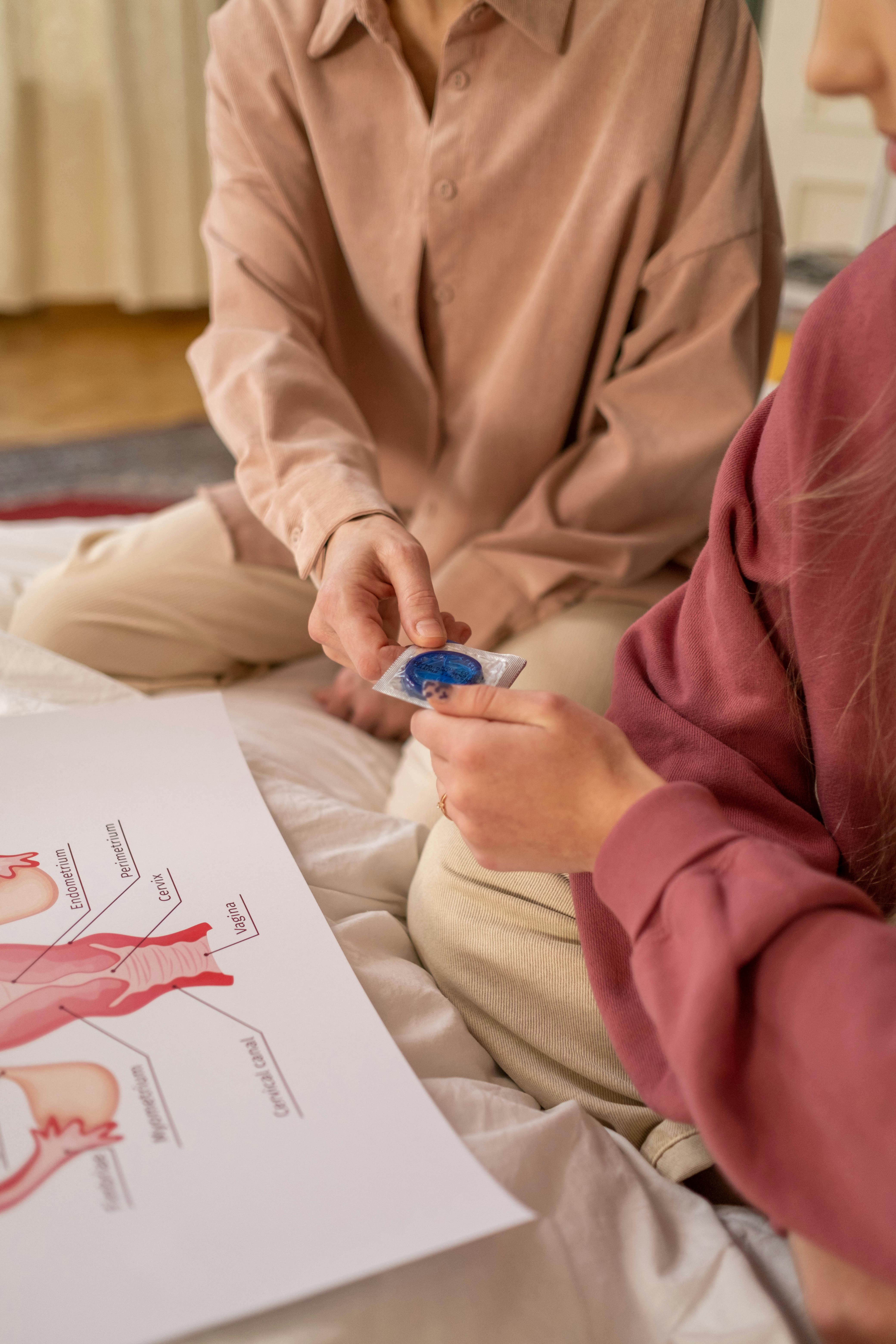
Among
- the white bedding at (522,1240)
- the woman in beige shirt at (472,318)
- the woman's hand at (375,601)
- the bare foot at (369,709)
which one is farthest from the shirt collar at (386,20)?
the white bedding at (522,1240)

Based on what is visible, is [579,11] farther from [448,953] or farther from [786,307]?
[786,307]

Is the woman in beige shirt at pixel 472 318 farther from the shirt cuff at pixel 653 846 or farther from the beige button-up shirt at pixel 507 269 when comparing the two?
the shirt cuff at pixel 653 846

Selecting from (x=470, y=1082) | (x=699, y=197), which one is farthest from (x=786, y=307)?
(x=470, y=1082)

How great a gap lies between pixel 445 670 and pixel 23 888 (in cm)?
29

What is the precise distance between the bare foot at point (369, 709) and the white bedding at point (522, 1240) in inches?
12.6

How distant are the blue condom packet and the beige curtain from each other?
132 inches

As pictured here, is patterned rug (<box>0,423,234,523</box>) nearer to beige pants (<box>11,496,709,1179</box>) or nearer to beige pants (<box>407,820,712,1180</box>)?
beige pants (<box>11,496,709,1179</box>)

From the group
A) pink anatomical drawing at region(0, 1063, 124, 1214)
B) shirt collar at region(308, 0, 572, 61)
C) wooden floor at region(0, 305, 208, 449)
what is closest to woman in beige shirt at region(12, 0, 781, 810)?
shirt collar at region(308, 0, 572, 61)

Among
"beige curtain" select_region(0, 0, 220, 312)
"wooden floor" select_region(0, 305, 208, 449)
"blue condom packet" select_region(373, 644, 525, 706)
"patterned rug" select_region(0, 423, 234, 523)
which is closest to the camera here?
"blue condom packet" select_region(373, 644, 525, 706)

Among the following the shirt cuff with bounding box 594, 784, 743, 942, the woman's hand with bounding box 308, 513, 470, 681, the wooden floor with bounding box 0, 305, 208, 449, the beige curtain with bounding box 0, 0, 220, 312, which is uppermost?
the shirt cuff with bounding box 594, 784, 743, 942

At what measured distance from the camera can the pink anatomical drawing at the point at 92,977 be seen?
1.83ft

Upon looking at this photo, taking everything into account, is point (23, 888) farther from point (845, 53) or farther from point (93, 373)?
point (93, 373)

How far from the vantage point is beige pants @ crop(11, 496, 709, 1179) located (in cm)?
63

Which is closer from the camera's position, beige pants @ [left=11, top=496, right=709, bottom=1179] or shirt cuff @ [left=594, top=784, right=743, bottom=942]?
shirt cuff @ [left=594, top=784, right=743, bottom=942]
